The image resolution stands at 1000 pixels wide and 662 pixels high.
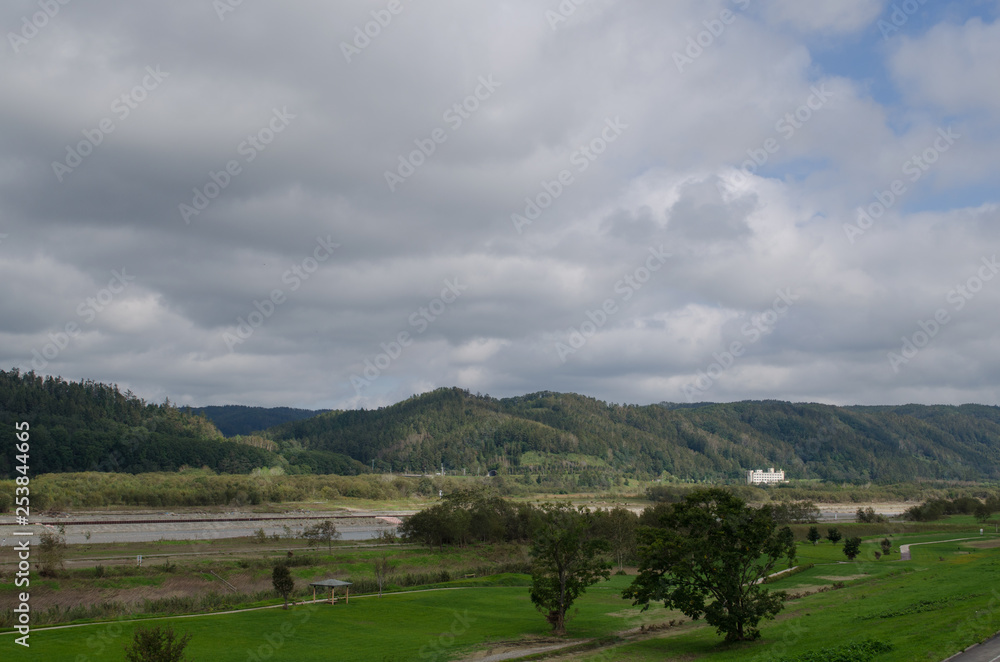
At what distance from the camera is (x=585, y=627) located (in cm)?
4550

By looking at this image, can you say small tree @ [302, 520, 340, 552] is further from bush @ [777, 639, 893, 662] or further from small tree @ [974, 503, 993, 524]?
small tree @ [974, 503, 993, 524]

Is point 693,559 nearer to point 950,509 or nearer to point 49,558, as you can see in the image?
point 49,558

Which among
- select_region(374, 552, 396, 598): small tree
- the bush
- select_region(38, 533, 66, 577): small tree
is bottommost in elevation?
select_region(374, 552, 396, 598): small tree

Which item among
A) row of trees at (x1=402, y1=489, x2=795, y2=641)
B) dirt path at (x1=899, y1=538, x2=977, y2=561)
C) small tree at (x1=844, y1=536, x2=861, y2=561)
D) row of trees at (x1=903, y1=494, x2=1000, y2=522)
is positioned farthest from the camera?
row of trees at (x1=903, y1=494, x2=1000, y2=522)

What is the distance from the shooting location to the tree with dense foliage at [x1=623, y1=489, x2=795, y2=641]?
36.7m

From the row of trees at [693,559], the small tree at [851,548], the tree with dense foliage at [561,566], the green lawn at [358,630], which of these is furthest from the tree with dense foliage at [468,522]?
the row of trees at [693,559]

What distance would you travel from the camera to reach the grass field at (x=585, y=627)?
3222cm

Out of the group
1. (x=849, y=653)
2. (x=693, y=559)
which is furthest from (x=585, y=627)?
(x=849, y=653)

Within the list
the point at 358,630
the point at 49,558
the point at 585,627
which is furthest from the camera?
the point at 49,558

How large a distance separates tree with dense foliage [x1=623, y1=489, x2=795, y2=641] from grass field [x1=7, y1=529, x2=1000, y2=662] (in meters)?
1.72

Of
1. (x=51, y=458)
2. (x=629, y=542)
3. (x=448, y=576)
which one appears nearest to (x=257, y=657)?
(x=448, y=576)

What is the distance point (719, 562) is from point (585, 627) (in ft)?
38.7

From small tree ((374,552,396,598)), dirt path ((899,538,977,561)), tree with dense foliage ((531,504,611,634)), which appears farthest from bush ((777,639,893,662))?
dirt path ((899,538,977,561))

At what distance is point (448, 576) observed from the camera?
7419cm
